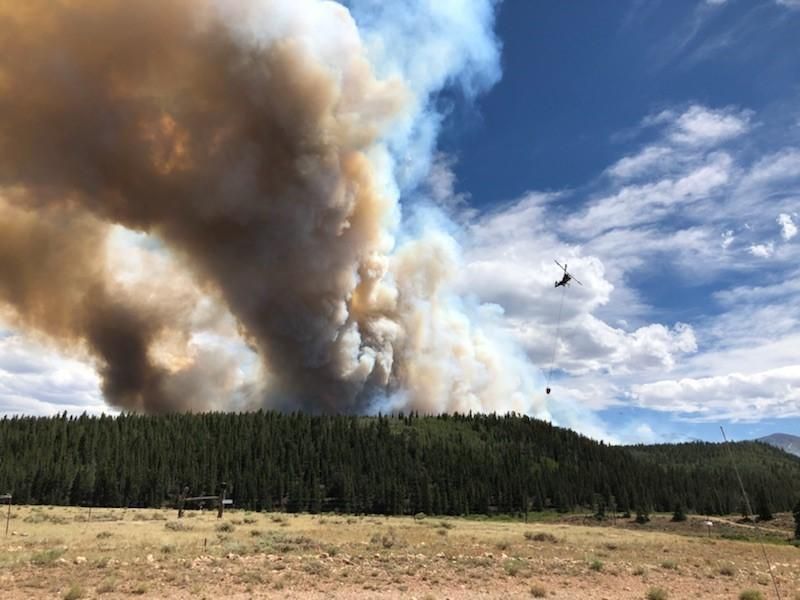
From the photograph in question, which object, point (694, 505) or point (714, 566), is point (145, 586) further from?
point (694, 505)

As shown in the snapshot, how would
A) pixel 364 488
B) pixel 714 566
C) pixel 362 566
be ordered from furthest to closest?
pixel 364 488 < pixel 714 566 < pixel 362 566

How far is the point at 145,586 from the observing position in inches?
721

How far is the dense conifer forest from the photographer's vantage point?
401ft

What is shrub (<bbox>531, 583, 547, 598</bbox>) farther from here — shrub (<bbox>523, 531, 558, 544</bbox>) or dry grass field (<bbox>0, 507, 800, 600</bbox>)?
shrub (<bbox>523, 531, 558, 544</bbox>)

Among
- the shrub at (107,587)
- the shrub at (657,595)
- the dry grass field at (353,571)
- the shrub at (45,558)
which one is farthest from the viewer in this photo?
Answer: the shrub at (45,558)

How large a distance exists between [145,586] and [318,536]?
22658 mm

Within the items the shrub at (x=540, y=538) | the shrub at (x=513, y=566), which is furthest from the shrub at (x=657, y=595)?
the shrub at (x=540, y=538)

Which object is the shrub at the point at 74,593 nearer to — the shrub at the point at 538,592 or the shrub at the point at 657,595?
the shrub at the point at 538,592

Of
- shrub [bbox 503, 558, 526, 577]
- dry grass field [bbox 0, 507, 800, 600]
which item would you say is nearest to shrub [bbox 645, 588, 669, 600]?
dry grass field [bbox 0, 507, 800, 600]

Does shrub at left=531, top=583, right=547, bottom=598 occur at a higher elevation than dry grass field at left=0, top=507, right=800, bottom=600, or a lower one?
lower

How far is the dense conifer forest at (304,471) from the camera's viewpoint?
12225 cm

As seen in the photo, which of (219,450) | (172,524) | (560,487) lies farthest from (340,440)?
(172,524)

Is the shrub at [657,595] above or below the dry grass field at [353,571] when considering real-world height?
below

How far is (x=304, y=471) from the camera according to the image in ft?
482
